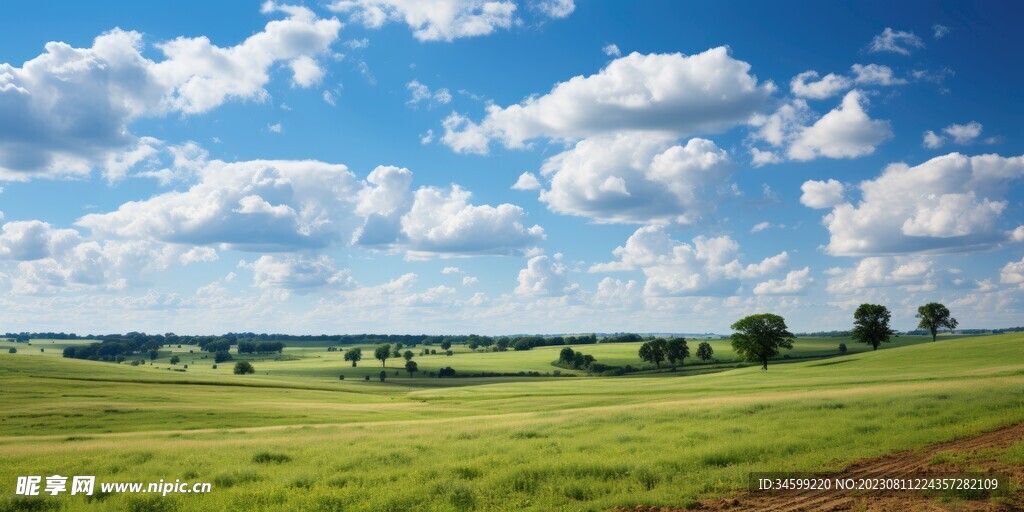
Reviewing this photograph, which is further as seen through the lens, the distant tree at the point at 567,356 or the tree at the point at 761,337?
the distant tree at the point at 567,356

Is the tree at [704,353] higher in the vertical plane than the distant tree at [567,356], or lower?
higher

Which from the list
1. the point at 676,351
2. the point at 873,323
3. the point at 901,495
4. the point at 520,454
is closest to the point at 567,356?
the point at 676,351

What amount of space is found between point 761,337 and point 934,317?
63.6 meters

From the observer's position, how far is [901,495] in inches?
578

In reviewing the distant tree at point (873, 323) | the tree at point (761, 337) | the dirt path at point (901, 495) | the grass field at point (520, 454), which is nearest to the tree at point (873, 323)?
the distant tree at point (873, 323)

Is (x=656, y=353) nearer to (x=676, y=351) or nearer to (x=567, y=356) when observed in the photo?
(x=676, y=351)

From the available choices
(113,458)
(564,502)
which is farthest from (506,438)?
(113,458)

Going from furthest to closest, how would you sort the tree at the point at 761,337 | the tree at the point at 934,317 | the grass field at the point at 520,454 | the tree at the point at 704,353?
1. the tree at the point at 704,353
2. the tree at the point at 934,317
3. the tree at the point at 761,337
4. the grass field at the point at 520,454

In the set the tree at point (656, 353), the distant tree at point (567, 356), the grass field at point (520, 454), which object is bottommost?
the distant tree at point (567, 356)

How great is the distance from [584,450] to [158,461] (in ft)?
57.9

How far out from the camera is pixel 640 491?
16.0m

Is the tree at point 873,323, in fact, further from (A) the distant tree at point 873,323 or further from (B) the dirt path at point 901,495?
(B) the dirt path at point 901,495

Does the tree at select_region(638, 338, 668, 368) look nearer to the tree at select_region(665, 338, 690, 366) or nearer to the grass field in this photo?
the tree at select_region(665, 338, 690, 366)

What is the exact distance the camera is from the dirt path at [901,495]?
13.5m
